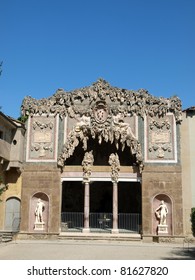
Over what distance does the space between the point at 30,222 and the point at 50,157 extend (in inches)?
193

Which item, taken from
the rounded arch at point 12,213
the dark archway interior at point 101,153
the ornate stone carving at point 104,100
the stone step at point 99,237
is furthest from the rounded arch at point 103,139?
the stone step at point 99,237

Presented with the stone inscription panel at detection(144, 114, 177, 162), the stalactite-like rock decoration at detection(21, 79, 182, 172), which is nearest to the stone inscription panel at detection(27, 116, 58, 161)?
the stalactite-like rock decoration at detection(21, 79, 182, 172)

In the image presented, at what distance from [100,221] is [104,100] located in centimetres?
923

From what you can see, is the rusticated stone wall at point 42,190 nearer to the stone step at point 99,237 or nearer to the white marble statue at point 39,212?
the white marble statue at point 39,212

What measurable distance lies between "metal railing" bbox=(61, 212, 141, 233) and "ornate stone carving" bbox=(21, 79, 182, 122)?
25.9ft

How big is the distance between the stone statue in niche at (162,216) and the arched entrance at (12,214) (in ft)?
Result: 33.4

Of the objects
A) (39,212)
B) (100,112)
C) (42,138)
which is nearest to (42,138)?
(42,138)

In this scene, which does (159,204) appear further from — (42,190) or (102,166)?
(42,190)

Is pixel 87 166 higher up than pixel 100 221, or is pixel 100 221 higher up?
pixel 87 166

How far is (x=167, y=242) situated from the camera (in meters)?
24.8

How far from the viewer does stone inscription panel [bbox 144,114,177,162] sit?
26.2 m

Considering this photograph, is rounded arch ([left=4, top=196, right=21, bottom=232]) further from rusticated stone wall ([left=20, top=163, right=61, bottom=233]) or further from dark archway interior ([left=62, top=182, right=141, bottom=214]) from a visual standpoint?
dark archway interior ([left=62, top=182, right=141, bottom=214])

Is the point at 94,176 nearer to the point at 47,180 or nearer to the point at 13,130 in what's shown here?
the point at 47,180

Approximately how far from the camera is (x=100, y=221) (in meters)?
27.5
